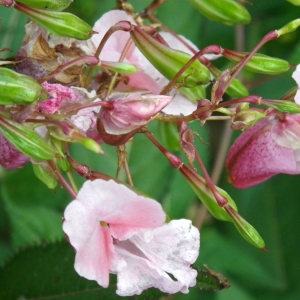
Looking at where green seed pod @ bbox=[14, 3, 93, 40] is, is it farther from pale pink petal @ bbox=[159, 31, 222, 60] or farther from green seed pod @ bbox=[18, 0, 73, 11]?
pale pink petal @ bbox=[159, 31, 222, 60]

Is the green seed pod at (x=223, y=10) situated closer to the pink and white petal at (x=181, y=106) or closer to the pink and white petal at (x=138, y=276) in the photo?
the pink and white petal at (x=181, y=106)

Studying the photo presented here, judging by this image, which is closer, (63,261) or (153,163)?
(63,261)

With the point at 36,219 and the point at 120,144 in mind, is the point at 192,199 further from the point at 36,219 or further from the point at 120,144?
the point at 120,144

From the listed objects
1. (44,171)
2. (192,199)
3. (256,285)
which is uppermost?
(44,171)

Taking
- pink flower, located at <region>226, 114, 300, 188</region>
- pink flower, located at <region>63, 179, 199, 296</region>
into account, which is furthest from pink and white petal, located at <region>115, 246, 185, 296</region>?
pink flower, located at <region>226, 114, 300, 188</region>

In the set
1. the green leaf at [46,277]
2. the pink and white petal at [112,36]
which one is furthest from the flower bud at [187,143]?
the green leaf at [46,277]

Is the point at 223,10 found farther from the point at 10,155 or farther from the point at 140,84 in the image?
the point at 10,155

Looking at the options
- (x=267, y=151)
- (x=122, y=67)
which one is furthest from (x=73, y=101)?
(x=267, y=151)

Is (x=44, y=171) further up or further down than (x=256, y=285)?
further up

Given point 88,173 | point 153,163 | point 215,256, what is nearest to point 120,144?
point 88,173
